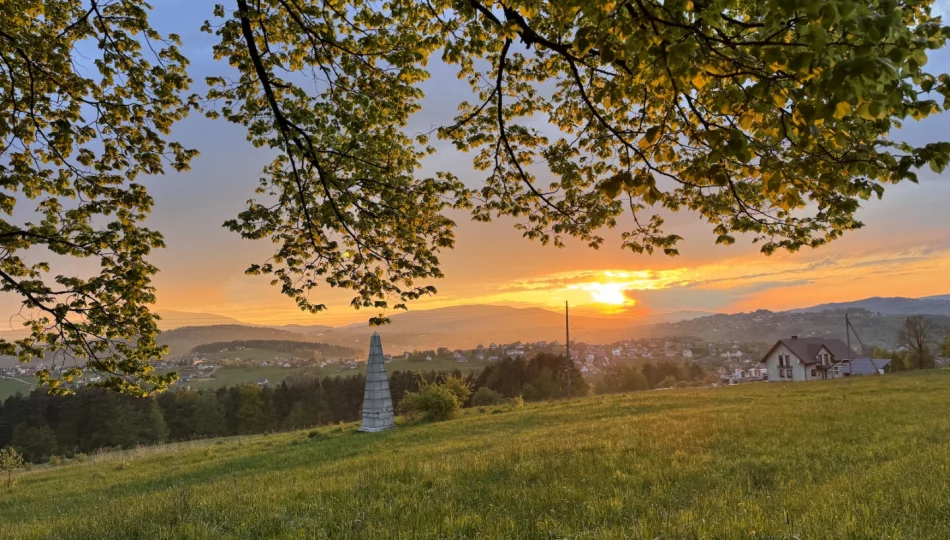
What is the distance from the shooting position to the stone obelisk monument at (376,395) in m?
26.1

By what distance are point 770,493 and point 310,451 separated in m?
17.4

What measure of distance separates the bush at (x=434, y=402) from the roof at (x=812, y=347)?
6433cm

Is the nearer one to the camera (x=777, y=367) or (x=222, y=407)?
(x=777, y=367)

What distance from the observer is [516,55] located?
9562 millimetres

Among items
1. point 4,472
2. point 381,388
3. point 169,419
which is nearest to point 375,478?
point 381,388

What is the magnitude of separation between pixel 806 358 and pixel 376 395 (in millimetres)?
71055

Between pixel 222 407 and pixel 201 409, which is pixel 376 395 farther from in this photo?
pixel 201 409

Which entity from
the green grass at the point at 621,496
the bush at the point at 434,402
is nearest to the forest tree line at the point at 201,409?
the bush at the point at 434,402

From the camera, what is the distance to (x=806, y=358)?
68.6 meters

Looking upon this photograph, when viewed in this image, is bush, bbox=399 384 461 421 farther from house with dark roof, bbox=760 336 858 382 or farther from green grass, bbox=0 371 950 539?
house with dark roof, bbox=760 336 858 382

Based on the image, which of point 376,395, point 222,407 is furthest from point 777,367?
point 222,407

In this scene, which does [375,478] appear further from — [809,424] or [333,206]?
[809,424]

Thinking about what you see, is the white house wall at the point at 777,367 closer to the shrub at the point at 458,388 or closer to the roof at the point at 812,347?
the roof at the point at 812,347

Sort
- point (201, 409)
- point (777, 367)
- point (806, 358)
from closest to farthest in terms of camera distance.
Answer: point (806, 358) → point (777, 367) → point (201, 409)
